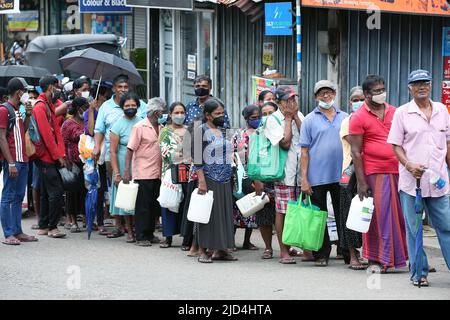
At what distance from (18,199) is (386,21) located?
16.2ft

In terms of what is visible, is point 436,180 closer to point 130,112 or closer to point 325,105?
point 325,105

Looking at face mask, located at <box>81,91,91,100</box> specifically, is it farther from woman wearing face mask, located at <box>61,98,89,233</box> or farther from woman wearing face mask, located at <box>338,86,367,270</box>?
woman wearing face mask, located at <box>338,86,367,270</box>

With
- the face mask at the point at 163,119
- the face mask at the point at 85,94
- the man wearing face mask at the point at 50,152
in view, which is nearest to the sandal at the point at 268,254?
the face mask at the point at 163,119

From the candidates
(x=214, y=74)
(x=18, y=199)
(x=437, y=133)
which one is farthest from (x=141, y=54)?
(x=437, y=133)

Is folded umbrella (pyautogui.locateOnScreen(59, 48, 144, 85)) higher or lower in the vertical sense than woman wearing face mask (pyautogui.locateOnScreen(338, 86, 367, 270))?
higher

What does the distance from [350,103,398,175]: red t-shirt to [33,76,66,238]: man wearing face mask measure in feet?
13.3

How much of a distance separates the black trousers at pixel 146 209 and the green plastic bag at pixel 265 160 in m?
1.66

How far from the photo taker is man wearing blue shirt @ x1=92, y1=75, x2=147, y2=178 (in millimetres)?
12320

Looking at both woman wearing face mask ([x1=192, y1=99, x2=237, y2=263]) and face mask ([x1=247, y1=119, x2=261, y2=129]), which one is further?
face mask ([x1=247, y1=119, x2=261, y2=129])

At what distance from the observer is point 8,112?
37.7 feet

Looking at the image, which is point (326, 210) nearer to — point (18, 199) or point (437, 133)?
point (437, 133)

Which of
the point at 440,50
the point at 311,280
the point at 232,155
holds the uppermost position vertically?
the point at 440,50

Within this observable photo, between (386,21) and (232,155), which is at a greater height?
(386,21)

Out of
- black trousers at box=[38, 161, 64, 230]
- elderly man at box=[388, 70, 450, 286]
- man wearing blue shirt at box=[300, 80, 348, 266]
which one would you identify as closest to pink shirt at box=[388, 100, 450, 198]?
elderly man at box=[388, 70, 450, 286]
